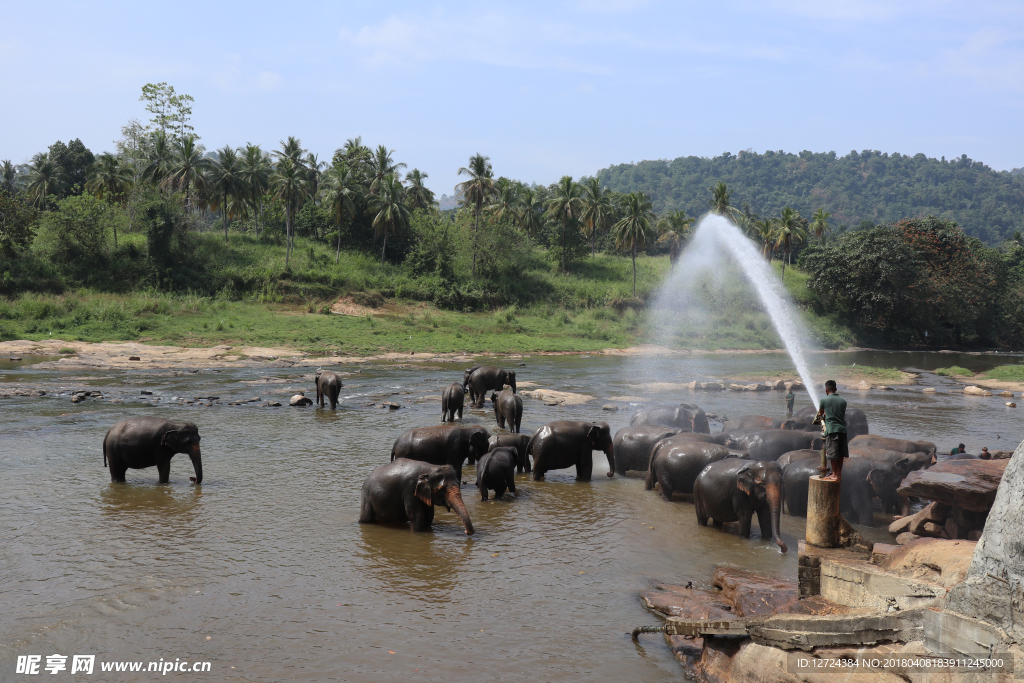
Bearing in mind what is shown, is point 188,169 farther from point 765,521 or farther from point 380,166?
point 765,521

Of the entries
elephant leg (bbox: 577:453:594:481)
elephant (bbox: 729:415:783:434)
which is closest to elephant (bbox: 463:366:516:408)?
elephant (bbox: 729:415:783:434)

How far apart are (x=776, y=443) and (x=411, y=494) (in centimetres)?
856

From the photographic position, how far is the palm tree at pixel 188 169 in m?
63.2

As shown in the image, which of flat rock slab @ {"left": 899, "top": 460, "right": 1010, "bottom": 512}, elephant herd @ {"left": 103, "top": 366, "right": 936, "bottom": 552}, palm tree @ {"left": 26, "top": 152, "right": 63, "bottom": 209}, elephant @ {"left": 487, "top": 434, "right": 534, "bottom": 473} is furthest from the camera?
palm tree @ {"left": 26, "top": 152, "right": 63, "bottom": 209}

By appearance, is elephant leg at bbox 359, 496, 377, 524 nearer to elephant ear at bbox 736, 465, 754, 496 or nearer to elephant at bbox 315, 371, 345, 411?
elephant ear at bbox 736, 465, 754, 496

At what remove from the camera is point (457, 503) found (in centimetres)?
1155

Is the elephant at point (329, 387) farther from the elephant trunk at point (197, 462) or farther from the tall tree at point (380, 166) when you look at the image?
the tall tree at point (380, 166)

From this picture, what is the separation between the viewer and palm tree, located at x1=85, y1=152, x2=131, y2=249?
228 feet

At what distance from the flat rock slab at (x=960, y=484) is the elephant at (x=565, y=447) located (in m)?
6.34

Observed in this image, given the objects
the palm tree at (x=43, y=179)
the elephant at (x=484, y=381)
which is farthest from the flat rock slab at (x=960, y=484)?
the palm tree at (x=43, y=179)

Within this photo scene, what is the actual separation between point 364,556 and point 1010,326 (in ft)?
265

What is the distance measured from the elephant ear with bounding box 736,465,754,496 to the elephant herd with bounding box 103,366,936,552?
17 mm

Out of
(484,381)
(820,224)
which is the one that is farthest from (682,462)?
(820,224)

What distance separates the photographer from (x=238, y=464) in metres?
16.7
